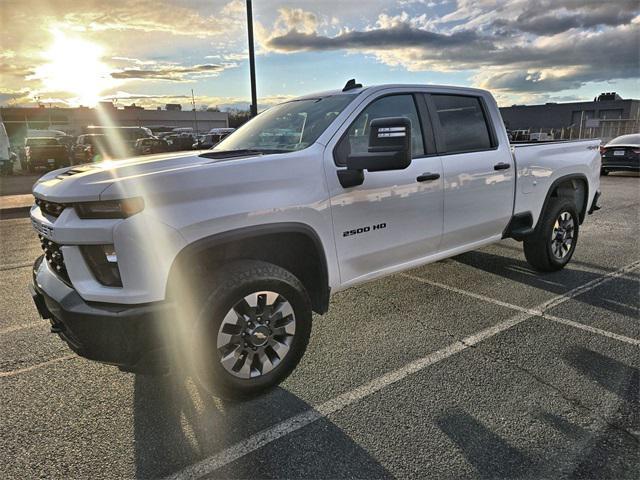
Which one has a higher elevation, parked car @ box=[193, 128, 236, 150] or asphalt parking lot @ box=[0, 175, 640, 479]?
parked car @ box=[193, 128, 236, 150]

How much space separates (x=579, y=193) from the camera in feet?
18.6

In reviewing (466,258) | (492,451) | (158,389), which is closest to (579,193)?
(466,258)

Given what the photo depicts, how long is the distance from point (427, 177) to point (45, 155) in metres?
21.5

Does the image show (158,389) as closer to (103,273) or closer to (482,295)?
(103,273)

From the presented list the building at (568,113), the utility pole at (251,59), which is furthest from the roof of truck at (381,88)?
the building at (568,113)

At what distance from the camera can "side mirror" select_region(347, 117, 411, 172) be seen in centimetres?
294

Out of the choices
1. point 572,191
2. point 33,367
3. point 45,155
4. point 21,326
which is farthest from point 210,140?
point 45,155

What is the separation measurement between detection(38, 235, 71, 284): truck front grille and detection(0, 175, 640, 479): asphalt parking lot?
820mm

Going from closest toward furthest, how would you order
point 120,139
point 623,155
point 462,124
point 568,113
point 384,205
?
point 384,205 < point 462,124 < point 623,155 < point 120,139 < point 568,113

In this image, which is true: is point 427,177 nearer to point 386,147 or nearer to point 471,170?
point 471,170

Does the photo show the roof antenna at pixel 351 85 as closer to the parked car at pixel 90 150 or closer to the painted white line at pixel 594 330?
the painted white line at pixel 594 330

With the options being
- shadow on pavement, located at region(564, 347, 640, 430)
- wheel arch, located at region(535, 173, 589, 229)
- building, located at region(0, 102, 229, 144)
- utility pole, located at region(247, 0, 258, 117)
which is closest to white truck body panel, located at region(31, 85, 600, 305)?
wheel arch, located at region(535, 173, 589, 229)

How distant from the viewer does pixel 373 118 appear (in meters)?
3.68

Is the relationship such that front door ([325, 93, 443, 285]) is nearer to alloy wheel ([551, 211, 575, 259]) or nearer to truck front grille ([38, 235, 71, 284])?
truck front grille ([38, 235, 71, 284])
